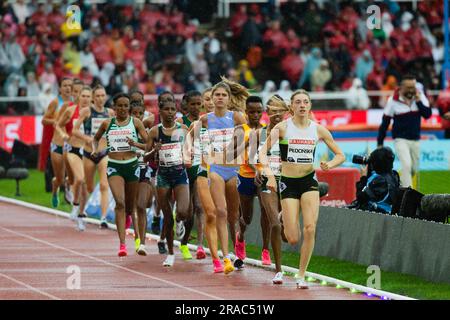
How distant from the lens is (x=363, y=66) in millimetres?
40531

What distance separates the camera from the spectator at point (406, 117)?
2386 centimetres

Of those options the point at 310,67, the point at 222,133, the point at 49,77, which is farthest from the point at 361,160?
the point at 310,67

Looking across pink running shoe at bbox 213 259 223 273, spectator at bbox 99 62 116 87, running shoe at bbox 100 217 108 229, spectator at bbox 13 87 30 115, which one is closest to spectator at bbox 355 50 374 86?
spectator at bbox 99 62 116 87

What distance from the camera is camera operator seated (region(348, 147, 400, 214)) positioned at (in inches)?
720

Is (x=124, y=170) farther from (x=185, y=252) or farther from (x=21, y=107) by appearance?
(x=21, y=107)

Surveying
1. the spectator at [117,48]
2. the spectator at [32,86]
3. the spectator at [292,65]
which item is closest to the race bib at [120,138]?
the spectator at [32,86]

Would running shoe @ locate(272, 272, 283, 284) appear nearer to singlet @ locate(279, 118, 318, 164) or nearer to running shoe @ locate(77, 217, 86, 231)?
singlet @ locate(279, 118, 318, 164)

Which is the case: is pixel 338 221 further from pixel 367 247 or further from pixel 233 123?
pixel 233 123

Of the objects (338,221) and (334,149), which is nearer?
(334,149)

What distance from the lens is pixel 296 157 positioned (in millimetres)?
15320

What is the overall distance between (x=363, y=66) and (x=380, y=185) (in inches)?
883
